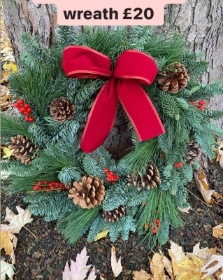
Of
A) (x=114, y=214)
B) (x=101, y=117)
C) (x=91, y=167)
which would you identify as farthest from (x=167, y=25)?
(x=114, y=214)

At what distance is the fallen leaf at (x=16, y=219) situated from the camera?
4.09 feet

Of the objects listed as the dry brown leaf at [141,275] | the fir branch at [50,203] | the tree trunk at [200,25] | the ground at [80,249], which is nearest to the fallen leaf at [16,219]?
the ground at [80,249]

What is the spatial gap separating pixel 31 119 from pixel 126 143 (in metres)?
0.35

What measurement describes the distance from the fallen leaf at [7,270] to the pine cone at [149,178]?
1.59ft

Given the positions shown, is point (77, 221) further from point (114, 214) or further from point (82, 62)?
point (82, 62)

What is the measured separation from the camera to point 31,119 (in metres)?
1.02

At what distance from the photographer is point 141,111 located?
935 mm

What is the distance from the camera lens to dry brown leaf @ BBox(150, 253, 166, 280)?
3.77ft

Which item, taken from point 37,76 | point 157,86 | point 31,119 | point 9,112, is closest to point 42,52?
point 37,76

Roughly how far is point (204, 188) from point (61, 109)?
0.69m

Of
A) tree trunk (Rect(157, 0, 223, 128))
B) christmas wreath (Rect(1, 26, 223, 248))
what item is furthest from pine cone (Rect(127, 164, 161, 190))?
tree trunk (Rect(157, 0, 223, 128))

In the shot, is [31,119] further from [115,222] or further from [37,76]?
[115,222]

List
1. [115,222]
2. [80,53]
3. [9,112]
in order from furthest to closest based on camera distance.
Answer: [9,112] → [115,222] → [80,53]

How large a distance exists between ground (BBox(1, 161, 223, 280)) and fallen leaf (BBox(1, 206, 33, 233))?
0.02 meters
